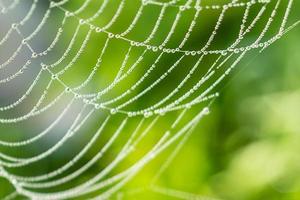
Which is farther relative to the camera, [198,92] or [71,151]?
[71,151]

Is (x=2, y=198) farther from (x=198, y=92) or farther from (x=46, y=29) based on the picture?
(x=198, y=92)

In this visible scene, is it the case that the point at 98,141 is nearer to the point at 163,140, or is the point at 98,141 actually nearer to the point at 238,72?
the point at 163,140

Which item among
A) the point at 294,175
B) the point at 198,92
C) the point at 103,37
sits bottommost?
the point at 294,175

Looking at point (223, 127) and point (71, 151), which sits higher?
point (71, 151)

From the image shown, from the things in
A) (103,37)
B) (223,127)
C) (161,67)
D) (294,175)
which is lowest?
(294,175)

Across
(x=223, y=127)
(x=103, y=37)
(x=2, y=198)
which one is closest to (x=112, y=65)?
(x=103, y=37)

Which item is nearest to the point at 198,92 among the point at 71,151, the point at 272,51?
the point at 272,51
